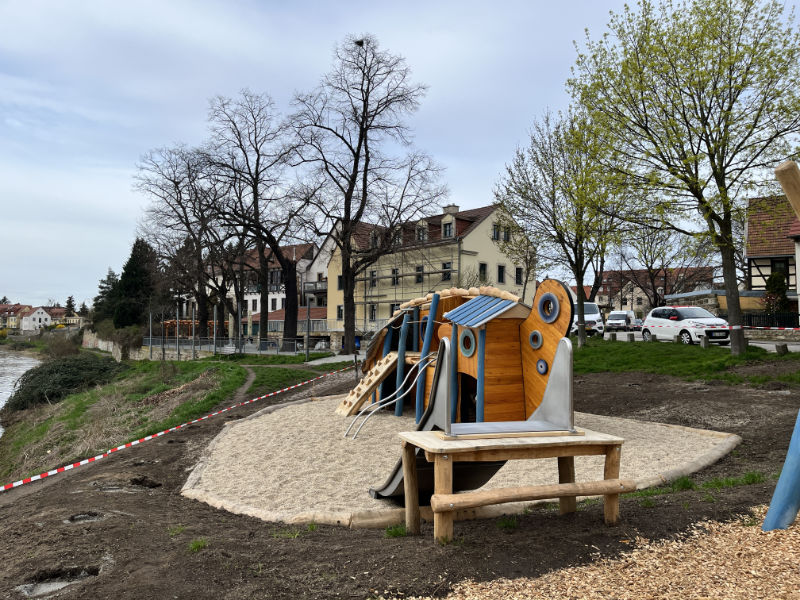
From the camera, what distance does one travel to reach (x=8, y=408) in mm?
29234

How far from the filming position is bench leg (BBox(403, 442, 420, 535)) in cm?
460

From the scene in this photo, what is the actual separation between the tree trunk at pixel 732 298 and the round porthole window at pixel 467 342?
863cm

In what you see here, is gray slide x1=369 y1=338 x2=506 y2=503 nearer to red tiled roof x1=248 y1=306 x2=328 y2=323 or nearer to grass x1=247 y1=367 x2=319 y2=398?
grass x1=247 y1=367 x2=319 y2=398

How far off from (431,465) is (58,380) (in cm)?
3178

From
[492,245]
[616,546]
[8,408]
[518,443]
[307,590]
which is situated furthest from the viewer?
[492,245]

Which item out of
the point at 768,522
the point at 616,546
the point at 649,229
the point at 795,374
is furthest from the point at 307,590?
the point at 649,229

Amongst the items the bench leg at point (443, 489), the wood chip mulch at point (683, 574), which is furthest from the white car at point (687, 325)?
the bench leg at point (443, 489)

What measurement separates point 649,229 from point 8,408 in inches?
1155

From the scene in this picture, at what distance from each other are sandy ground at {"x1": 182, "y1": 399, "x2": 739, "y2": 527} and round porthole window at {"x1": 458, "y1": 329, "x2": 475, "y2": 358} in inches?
68.9

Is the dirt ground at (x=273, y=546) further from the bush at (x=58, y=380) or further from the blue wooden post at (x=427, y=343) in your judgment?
the bush at (x=58, y=380)

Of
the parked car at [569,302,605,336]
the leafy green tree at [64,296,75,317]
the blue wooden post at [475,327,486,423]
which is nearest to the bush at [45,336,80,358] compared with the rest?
the parked car at [569,302,605,336]

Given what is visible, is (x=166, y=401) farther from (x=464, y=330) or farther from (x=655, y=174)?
(x=655, y=174)

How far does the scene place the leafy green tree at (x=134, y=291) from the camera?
2165 inches

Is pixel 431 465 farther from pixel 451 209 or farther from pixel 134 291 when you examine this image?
pixel 134 291
